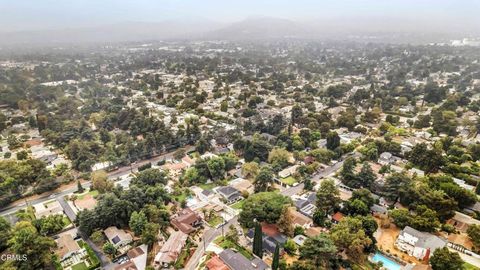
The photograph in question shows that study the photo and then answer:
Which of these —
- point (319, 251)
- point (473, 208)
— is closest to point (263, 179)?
point (319, 251)

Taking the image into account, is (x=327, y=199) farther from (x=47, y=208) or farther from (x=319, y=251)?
(x=47, y=208)

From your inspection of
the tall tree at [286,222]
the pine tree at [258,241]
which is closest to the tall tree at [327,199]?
the tall tree at [286,222]

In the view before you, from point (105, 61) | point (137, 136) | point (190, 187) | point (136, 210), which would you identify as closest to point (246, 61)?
point (105, 61)

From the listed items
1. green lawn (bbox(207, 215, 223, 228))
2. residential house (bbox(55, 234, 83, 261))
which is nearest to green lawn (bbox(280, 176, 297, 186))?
green lawn (bbox(207, 215, 223, 228))

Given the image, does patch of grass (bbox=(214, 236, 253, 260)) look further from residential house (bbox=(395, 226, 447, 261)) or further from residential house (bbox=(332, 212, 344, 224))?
residential house (bbox=(395, 226, 447, 261))

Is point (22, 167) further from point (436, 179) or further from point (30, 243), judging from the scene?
point (436, 179)

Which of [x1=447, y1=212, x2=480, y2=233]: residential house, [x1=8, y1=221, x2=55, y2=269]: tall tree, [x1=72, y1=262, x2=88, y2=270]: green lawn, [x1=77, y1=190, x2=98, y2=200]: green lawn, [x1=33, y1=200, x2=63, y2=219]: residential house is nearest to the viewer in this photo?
[x1=8, y1=221, x2=55, y2=269]: tall tree
